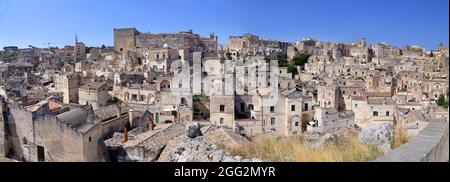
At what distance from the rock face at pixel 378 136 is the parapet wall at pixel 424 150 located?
2.50 ft

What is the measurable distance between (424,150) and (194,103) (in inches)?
755

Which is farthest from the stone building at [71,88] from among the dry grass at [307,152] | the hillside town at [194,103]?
the dry grass at [307,152]

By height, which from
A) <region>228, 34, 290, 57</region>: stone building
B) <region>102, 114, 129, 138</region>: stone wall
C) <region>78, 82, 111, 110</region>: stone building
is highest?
<region>228, 34, 290, 57</region>: stone building

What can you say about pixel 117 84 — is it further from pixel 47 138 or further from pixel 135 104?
pixel 47 138

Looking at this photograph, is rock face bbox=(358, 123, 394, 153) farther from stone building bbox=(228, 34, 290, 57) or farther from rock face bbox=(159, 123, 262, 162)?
stone building bbox=(228, 34, 290, 57)

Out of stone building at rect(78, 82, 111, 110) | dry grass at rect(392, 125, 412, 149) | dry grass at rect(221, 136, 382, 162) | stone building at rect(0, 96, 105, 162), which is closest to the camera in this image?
dry grass at rect(221, 136, 382, 162)

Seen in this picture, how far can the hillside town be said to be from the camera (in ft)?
21.3

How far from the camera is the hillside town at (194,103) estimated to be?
21.3 feet

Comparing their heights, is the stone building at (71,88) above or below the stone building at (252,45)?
below

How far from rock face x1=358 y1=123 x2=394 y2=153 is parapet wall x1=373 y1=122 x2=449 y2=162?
2.50ft

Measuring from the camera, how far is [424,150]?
4.59m

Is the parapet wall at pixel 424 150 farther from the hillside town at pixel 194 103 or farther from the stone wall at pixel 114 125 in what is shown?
the stone wall at pixel 114 125

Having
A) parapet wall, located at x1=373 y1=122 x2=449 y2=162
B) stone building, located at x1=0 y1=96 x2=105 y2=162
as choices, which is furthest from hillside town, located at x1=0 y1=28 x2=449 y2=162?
parapet wall, located at x1=373 y1=122 x2=449 y2=162
